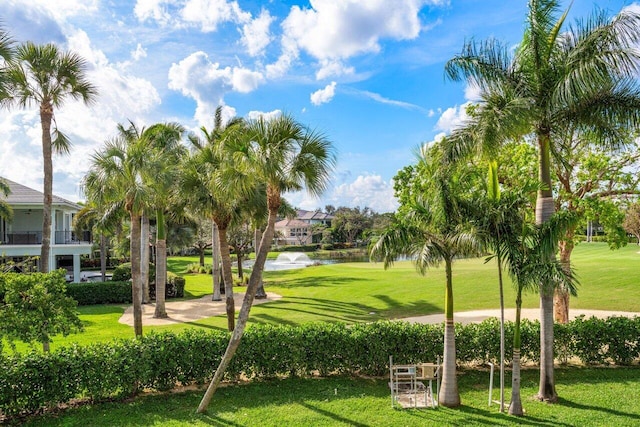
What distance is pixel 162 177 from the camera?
12.9 meters

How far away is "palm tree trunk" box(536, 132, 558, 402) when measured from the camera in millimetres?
9711

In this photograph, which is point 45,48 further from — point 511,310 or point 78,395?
point 511,310

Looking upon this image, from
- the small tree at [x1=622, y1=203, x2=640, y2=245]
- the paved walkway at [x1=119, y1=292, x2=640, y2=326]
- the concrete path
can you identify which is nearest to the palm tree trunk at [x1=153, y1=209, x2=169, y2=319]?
the paved walkway at [x1=119, y1=292, x2=640, y2=326]

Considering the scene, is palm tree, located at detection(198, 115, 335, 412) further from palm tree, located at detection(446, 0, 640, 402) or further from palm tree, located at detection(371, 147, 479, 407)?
palm tree, located at detection(446, 0, 640, 402)

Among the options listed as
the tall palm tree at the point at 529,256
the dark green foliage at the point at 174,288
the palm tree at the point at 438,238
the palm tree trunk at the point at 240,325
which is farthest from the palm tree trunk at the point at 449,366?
the dark green foliage at the point at 174,288

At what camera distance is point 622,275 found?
79.3 ft

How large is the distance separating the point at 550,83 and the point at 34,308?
456 inches

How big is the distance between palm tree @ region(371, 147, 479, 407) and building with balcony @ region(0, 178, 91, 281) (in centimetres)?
2329

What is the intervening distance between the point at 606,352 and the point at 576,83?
293 inches

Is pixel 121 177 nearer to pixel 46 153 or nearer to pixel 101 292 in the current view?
pixel 46 153

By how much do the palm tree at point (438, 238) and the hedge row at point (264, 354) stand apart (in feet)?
5.88

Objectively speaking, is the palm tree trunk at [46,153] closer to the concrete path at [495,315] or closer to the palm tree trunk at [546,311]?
the concrete path at [495,315]

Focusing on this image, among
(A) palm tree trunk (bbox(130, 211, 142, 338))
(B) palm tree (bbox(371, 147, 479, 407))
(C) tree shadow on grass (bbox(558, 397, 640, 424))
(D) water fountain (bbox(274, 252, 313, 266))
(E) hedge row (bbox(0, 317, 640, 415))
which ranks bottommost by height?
(D) water fountain (bbox(274, 252, 313, 266))

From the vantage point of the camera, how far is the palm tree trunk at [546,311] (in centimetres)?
971
